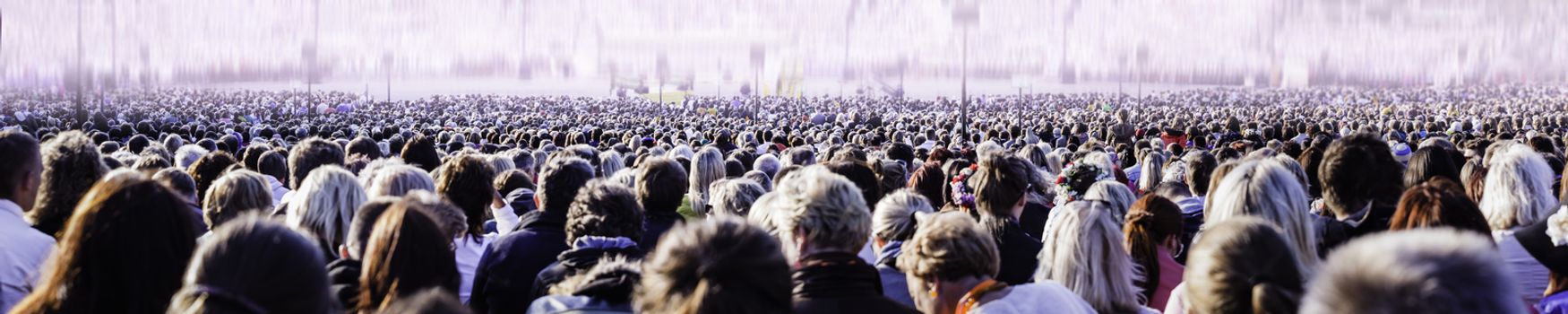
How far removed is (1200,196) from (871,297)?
197 inches

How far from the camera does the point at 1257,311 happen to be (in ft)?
9.69

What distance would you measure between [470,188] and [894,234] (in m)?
1.97

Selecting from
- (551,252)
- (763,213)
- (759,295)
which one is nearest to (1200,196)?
(763,213)

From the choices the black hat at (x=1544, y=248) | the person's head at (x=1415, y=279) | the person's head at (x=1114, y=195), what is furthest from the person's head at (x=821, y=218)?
the black hat at (x=1544, y=248)

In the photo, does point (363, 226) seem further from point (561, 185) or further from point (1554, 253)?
point (1554, 253)

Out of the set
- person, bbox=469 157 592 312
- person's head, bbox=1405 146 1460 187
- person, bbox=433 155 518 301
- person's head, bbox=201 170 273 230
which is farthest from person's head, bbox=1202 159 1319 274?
person's head, bbox=201 170 273 230

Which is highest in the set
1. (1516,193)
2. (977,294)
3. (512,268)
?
(1516,193)

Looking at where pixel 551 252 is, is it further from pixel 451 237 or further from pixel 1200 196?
pixel 1200 196

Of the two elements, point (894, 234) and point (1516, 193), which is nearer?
point (894, 234)

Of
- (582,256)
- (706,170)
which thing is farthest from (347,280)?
(706,170)

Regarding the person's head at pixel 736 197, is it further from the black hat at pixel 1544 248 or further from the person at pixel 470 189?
the black hat at pixel 1544 248

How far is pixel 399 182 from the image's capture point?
574 cm

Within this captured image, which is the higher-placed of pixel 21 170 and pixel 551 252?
pixel 21 170

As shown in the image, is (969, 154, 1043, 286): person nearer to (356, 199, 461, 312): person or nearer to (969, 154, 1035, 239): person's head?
(969, 154, 1035, 239): person's head
